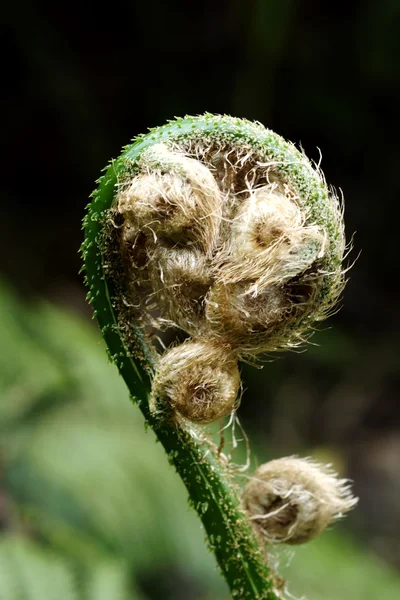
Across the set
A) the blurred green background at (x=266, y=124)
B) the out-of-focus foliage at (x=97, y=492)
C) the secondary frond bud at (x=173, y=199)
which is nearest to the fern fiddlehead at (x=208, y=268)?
the secondary frond bud at (x=173, y=199)

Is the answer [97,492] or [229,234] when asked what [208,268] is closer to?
[229,234]

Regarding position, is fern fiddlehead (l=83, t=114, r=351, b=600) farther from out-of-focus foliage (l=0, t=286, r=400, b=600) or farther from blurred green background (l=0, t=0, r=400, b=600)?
blurred green background (l=0, t=0, r=400, b=600)

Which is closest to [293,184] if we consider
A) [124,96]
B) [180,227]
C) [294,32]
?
[180,227]

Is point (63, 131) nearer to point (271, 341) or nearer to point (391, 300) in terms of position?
point (391, 300)

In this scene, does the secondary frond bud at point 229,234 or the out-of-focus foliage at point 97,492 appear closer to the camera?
the secondary frond bud at point 229,234

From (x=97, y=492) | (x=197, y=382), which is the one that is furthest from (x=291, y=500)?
(x=97, y=492)

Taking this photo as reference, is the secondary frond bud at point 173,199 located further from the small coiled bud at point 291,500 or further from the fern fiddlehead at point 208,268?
the small coiled bud at point 291,500
